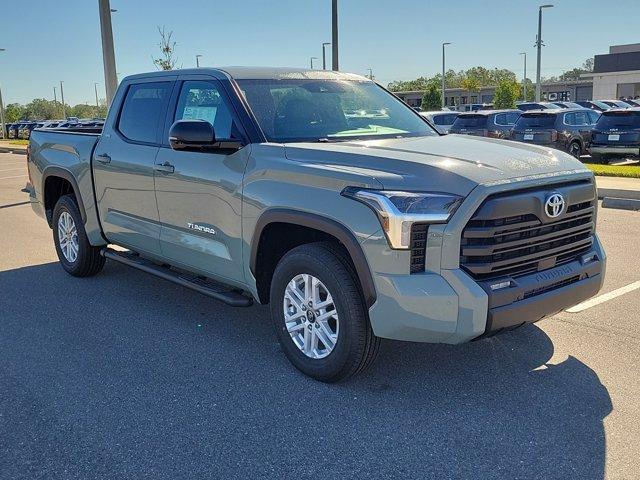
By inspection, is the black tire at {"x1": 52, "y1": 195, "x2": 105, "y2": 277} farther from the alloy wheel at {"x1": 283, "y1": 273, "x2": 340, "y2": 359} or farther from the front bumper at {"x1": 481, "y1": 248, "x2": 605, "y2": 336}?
the front bumper at {"x1": 481, "y1": 248, "x2": 605, "y2": 336}

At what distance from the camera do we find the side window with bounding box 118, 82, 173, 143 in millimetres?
5273

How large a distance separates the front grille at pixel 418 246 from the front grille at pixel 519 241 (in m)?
0.19

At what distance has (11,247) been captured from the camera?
322 inches

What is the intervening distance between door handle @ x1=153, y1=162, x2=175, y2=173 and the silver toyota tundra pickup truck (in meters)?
0.03

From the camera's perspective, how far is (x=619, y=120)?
54.6 ft

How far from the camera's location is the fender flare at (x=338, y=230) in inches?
138

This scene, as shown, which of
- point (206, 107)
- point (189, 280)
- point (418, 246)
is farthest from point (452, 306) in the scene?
point (206, 107)

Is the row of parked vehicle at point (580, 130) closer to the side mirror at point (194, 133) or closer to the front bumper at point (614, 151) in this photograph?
the front bumper at point (614, 151)

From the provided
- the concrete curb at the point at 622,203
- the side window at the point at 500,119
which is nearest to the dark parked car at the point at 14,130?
the side window at the point at 500,119

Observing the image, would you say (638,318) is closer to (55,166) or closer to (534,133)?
(55,166)

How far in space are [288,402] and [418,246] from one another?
46.9 inches

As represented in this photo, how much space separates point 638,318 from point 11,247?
278 inches

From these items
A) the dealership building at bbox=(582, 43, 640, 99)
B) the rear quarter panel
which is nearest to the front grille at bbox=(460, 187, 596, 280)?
the rear quarter panel

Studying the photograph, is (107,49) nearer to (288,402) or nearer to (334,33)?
(334,33)
